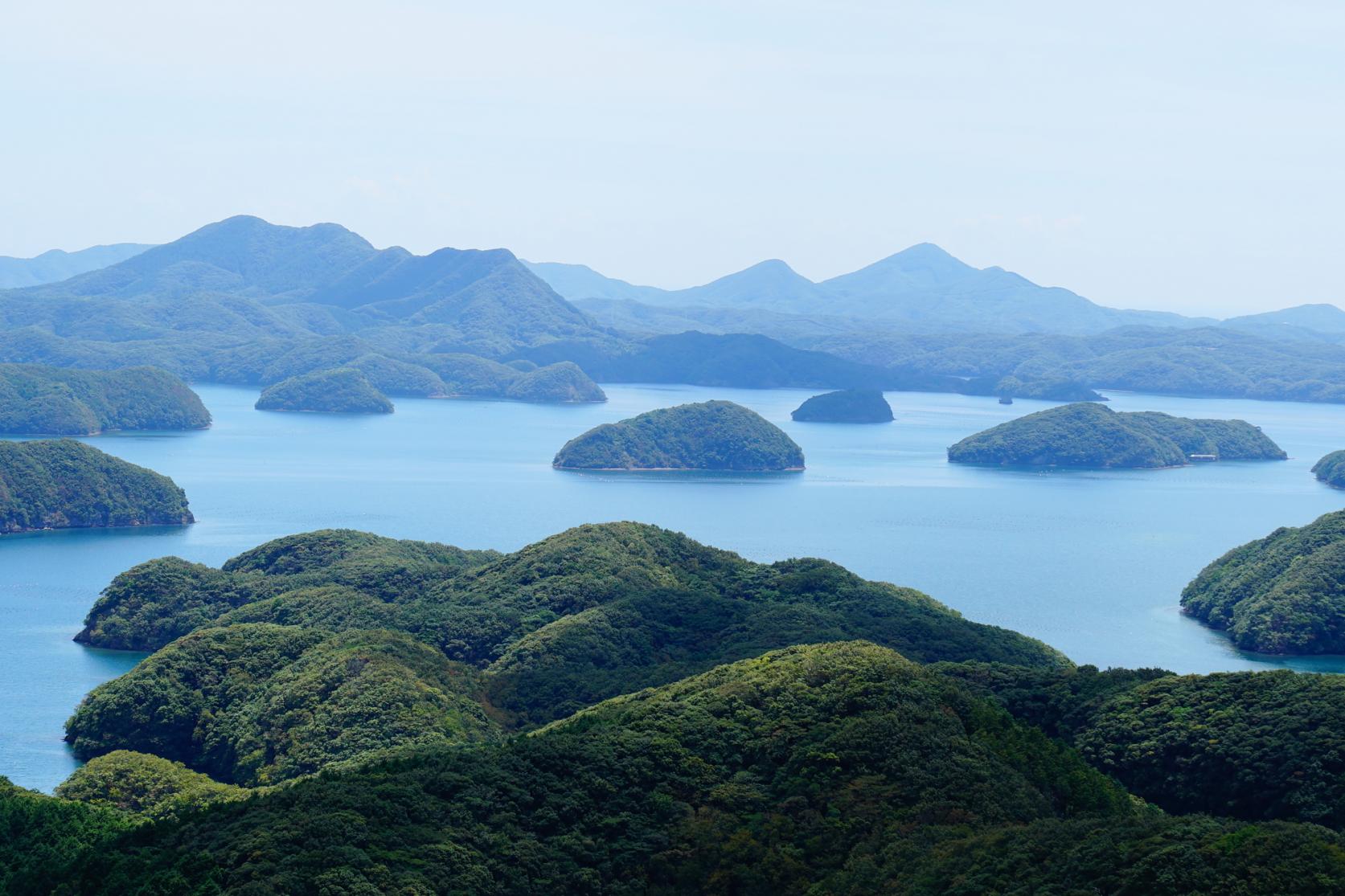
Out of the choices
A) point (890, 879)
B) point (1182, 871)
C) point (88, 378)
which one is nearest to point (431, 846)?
point (890, 879)

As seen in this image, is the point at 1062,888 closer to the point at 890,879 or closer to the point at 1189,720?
the point at 890,879

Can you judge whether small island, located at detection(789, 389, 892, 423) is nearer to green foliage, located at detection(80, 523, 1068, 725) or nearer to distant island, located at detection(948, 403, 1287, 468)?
distant island, located at detection(948, 403, 1287, 468)

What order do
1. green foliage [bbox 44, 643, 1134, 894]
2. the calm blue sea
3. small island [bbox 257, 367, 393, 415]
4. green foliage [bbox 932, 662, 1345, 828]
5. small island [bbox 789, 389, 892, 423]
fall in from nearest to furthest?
green foliage [bbox 44, 643, 1134, 894], green foliage [bbox 932, 662, 1345, 828], the calm blue sea, small island [bbox 257, 367, 393, 415], small island [bbox 789, 389, 892, 423]

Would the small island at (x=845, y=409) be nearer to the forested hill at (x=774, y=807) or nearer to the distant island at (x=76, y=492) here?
the distant island at (x=76, y=492)

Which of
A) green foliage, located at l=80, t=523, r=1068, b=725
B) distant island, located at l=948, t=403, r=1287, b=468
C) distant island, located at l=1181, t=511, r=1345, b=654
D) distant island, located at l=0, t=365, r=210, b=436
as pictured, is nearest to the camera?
green foliage, located at l=80, t=523, r=1068, b=725

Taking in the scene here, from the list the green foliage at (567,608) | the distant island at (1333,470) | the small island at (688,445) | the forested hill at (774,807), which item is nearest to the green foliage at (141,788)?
the forested hill at (774,807)

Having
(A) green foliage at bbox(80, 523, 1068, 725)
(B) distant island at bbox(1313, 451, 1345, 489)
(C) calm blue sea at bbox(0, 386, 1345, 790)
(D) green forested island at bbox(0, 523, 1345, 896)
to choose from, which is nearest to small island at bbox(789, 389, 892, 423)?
(C) calm blue sea at bbox(0, 386, 1345, 790)

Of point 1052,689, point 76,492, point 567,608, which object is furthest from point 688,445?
point 1052,689
